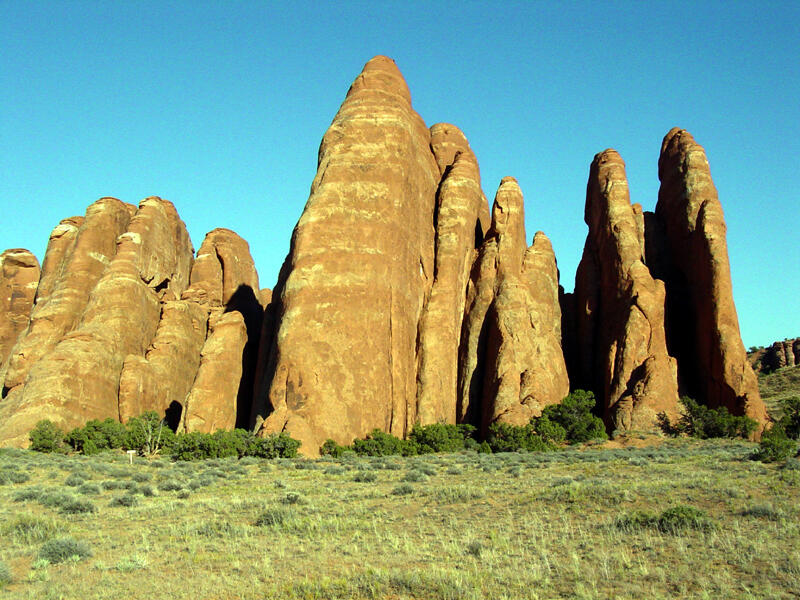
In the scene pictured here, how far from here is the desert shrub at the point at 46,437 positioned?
3797cm

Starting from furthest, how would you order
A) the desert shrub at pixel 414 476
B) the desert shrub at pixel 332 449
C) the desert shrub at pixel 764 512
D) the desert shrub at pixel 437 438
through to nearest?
the desert shrub at pixel 437 438 → the desert shrub at pixel 332 449 → the desert shrub at pixel 414 476 → the desert shrub at pixel 764 512

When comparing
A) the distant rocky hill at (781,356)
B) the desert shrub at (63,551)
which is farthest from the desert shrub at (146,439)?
the distant rocky hill at (781,356)

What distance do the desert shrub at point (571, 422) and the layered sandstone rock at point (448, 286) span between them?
675 centimetres

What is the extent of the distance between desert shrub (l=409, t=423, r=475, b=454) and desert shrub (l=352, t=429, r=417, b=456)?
0.59 meters

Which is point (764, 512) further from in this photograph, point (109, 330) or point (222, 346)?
point (109, 330)

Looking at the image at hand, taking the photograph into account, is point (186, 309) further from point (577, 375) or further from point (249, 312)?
point (577, 375)

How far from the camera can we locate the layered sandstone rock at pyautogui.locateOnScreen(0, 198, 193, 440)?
42.3m

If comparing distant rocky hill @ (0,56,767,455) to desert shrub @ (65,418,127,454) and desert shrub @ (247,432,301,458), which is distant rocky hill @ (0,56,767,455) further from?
desert shrub @ (65,418,127,454)

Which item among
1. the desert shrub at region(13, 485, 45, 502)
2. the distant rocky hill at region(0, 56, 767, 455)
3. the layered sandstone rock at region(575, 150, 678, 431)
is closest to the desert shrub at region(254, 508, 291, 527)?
the desert shrub at region(13, 485, 45, 502)

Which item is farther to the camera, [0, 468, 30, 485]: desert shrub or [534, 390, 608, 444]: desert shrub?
[534, 390, 608, 444]: desert shrub

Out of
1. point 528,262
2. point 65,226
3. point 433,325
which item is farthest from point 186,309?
point 528,262

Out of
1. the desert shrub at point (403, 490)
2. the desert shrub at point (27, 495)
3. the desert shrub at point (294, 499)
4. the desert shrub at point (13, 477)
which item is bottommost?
the desert shrub at point (27, 495)

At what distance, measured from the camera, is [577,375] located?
155 feet

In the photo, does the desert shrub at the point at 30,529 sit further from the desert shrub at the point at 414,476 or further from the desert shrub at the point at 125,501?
the desert shrub at the point at 414,476
